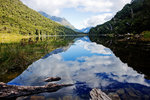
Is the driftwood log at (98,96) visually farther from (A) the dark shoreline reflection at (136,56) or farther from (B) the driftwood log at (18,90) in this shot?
(A) the dark shoreline reflection at (136,56)

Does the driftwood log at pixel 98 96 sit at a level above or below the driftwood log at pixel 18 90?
above

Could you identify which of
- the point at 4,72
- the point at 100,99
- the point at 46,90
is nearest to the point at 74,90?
the point at 46,90

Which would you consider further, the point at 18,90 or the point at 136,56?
the point at 136,56

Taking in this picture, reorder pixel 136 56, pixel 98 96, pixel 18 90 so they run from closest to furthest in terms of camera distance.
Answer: pixel 98 96 < pixel 18 90 < pixel 136 56

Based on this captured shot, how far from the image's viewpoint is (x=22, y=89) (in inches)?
385

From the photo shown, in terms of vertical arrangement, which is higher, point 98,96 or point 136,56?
point 136,56

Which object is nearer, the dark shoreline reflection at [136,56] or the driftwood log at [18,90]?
the driftwood log at [18,90]

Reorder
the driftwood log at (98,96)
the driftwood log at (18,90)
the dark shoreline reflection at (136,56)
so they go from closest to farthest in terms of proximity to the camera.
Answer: the driftwood log at (98,96), the driftwood log at (18,90), the dark shoreline reflection at (136,56)

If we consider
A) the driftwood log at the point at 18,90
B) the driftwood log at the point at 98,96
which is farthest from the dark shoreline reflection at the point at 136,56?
the driftwood log at the point at 18,90

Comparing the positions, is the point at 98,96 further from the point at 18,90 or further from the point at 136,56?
the point at 136,56

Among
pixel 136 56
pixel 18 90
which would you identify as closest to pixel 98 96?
pixel 18 90

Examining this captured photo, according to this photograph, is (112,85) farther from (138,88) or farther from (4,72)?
(4,72)

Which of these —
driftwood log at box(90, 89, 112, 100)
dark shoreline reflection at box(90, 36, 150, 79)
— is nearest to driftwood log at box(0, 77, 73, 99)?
driftwood log at box(90, 89, 112, 100)

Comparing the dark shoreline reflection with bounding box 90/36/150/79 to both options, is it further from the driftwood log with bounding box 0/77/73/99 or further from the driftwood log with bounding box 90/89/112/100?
the driftwood log with bounding box 0/77/73/99
